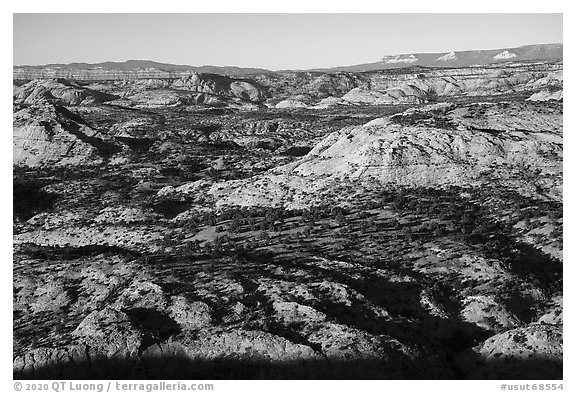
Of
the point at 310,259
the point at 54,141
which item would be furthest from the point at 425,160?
the point at 54,141

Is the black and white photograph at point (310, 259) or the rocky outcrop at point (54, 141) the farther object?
the rocky outcrop at point (54, 141)

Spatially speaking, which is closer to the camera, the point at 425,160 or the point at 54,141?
the point at 425,160

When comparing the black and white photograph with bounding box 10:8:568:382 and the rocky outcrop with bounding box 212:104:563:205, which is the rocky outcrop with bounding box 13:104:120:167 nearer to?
the black and white photograph with bounding box 10:8:568:382

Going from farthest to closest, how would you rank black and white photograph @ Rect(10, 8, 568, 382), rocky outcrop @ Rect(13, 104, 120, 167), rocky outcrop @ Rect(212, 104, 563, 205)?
rocky outcrop @ Rect(13, 104, 120, 167) → rocky outcrop @ Rect(212, 104, 563, 205) → black and white photograph @ Rect(10, 8, 568, 382)

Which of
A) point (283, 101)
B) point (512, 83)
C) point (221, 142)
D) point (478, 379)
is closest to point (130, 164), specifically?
point (221, 142)

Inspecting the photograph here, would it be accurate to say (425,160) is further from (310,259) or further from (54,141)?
(54,141)

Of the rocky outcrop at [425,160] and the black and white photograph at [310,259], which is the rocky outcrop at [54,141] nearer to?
the black and white photograph at [310,259]

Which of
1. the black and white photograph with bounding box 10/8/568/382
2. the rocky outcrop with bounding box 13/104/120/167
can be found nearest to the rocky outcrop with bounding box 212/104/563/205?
the black and white photograph with bounding box 10/8/568/382

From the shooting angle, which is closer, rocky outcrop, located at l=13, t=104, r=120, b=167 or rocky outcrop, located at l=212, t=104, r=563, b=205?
rocky outcrop, located at l=212, t=104, r=563, b=205

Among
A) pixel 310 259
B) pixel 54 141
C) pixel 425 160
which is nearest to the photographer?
pixel 310 259

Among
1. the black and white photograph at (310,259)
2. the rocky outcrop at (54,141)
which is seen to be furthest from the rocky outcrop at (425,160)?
the rocky outcrop at (54,141)
